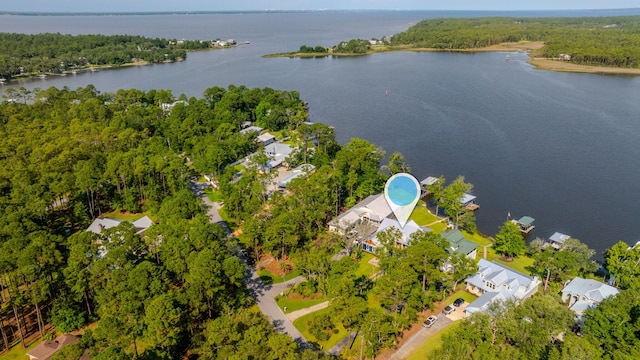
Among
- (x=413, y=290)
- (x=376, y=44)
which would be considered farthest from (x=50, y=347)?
(x=376, y=44)

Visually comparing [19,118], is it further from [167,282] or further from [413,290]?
[413,290]

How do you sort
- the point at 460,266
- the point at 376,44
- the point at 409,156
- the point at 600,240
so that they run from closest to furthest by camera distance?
1. the point at 460,266
2. the point at 600,240
3. the point at 409,156
4. the point at 376,44

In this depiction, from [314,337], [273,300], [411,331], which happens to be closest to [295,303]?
[273,300]

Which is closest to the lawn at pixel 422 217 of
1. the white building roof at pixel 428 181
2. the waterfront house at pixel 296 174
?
the white building roof at pixel 428 181

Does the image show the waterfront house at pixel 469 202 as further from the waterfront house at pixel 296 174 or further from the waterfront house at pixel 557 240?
the waterfront house at pixel 296 174

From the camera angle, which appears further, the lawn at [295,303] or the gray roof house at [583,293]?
the lawn at [295,303]

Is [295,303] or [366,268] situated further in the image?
[366,268]

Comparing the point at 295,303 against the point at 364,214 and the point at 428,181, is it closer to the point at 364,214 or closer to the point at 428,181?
the point at 364,214
